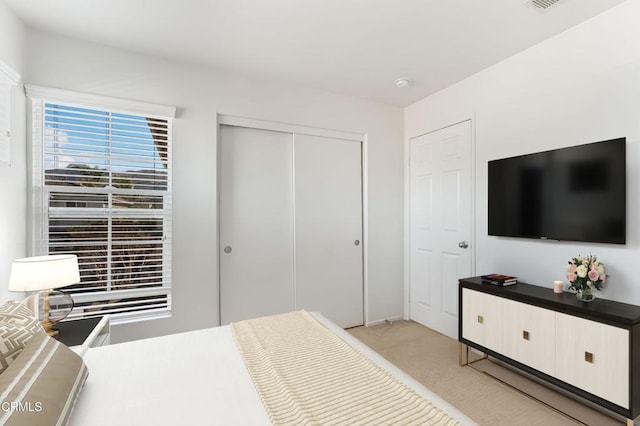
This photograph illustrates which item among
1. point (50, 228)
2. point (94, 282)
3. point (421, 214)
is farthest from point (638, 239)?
point (50, 228)

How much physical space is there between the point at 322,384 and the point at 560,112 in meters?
2.49

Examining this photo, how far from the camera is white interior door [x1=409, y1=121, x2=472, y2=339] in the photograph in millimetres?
2938

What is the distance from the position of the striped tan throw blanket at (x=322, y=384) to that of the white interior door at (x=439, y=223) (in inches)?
76.9

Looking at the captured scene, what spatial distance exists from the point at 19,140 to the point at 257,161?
1.67 meters

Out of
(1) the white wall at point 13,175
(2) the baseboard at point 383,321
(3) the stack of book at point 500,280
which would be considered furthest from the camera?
(2) the baseboard at point 383,321

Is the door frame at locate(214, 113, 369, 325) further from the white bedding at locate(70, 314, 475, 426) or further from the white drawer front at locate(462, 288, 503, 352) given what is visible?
the white bedding at locate(70, 314, 475, 426)

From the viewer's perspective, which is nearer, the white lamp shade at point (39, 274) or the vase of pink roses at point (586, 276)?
the white lamp shade at point (39, 274)

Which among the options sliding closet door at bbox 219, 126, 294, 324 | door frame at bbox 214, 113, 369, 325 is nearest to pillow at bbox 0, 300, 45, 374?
door frame at bbox 214, 113, 369, 325

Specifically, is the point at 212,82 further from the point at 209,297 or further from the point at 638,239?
the point at 638,239

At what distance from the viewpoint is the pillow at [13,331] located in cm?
96

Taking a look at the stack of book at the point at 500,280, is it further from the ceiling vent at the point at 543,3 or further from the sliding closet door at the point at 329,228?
the ceiling vent at the point at 543,3

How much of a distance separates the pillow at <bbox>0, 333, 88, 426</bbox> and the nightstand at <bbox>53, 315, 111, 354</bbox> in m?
0.66

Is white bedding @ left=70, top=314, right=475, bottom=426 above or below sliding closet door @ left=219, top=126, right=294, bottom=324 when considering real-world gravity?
below

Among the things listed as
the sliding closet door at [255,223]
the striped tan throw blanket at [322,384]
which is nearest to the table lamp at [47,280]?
the striped tan throw blanket at [322,384]
